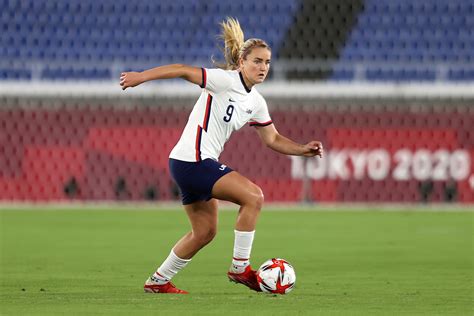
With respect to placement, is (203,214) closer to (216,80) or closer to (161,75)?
(216,80)

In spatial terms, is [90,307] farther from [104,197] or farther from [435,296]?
[104,197]

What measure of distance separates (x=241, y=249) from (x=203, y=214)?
370 millimetres

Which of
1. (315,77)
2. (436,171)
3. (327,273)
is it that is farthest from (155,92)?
(327,273)

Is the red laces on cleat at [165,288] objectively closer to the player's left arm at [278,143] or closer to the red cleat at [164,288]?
→ the red cleat at [164,288]

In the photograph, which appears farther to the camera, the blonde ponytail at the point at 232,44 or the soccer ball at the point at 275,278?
the blonde ponytail at the point at 232,44

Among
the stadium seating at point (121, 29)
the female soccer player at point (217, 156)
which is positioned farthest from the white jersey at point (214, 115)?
the stadium seating at point (121, 29)

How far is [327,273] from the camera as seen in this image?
398 inches

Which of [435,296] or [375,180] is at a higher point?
[435,296]

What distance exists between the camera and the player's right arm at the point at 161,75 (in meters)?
7.40

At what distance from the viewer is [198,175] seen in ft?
25.9

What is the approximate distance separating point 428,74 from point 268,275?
16.2 meters

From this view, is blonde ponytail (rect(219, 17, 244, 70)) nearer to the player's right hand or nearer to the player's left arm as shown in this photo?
the player's left arm

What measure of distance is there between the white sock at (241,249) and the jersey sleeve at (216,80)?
0.97m

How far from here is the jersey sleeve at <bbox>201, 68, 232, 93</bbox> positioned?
7.95 m
